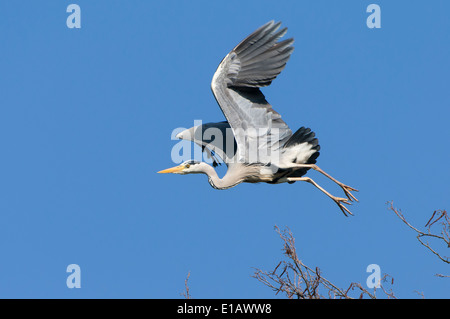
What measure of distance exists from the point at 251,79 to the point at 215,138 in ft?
4.78

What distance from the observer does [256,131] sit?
9.59 m

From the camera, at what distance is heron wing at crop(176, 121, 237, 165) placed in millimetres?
10458

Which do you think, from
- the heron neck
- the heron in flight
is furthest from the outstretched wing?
the heron neck

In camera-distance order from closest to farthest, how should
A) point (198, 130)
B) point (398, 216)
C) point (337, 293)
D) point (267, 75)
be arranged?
1. point (337, 293)
2. point (398, 216)
3. point (267, 75)
4. point (198, 130)

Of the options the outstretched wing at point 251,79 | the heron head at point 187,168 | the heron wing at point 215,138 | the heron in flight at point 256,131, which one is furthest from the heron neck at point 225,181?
the outstretched wing at point 251,79

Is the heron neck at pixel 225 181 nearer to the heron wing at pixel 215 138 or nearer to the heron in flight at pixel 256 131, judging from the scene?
the heron in flight at pixel 256 131

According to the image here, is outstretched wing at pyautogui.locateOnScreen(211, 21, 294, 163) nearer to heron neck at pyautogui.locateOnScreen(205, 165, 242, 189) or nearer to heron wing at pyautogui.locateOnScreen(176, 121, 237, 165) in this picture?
heron neck at pyautogui.locateOnScreen(205, 165, 242, 189)

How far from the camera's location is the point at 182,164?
10.2 meters

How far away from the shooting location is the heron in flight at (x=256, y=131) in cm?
931

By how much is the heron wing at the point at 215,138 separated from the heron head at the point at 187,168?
0.42m
